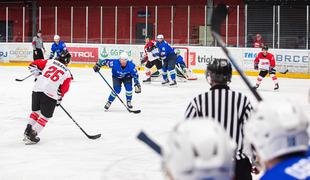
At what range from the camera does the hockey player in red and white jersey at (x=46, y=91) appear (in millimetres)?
7176

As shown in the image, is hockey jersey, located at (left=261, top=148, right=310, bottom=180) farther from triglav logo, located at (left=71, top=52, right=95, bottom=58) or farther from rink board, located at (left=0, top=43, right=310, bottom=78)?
triglav logo, located at (left=71, top=52, right=95, bottom=58)

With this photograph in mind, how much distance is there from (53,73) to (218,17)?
414 cm

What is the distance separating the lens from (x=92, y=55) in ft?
69.8

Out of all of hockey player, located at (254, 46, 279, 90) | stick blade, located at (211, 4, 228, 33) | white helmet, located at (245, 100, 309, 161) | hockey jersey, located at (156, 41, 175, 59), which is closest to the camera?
white helmet, located at (245, 100, 309, 161)

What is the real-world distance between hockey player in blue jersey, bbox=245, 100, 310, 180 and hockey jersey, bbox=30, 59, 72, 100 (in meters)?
5.62

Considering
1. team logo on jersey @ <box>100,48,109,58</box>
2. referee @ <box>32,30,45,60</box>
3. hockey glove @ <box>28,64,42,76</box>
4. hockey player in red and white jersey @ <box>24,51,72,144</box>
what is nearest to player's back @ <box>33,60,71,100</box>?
hockey player in red and white jersey @ <box>24,51,72,144</box>

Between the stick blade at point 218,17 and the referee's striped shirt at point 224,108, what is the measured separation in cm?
31

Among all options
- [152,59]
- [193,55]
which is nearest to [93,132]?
[152,59]

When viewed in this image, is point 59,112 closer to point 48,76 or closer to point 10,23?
point 48,76

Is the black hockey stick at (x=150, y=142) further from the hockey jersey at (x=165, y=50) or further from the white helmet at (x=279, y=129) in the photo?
the hockey jersey at (x=165, y=50)

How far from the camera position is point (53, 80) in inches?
283

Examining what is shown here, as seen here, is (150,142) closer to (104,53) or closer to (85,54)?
(104,53)

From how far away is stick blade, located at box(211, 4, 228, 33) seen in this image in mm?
3294

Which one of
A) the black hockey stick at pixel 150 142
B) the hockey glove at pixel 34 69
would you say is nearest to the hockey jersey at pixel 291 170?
the black hockey stick at pixel 150 142
